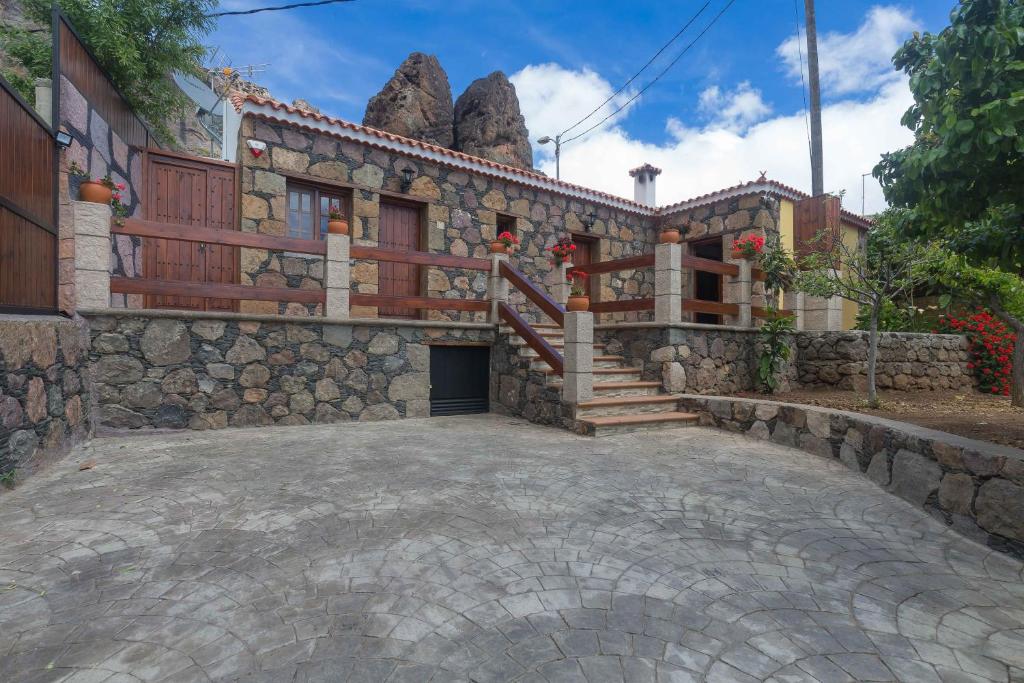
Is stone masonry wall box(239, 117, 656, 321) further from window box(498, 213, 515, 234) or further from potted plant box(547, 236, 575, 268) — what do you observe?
potted plant box(547, 236, 575, 268)

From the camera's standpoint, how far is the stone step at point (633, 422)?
214 inches

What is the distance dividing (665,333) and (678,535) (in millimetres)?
4452

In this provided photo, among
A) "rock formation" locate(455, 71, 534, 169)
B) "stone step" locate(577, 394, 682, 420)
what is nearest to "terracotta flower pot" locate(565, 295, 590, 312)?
"stone step" locate(577, 394, 682, 420)

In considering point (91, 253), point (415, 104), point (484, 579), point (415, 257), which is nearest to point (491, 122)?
point (415, 104)

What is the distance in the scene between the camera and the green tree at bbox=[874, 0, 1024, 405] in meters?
2.22

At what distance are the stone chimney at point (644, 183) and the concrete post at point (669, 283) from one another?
17.9 ft

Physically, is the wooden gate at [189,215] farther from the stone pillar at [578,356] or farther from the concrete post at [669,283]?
the concrete post at [669,283]

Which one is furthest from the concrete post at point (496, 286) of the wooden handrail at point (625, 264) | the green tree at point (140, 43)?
the green tree at point (140, 43)

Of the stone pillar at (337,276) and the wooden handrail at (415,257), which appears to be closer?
the stone pillar at (337,276)

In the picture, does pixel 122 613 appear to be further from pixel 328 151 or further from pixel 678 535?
pixel 328 151

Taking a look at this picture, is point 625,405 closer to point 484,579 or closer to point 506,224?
point 484,579

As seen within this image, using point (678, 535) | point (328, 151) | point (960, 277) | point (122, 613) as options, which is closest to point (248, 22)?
point (328, 151)

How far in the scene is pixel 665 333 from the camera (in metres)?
6.78

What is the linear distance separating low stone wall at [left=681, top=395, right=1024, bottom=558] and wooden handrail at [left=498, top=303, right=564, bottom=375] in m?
2.57
